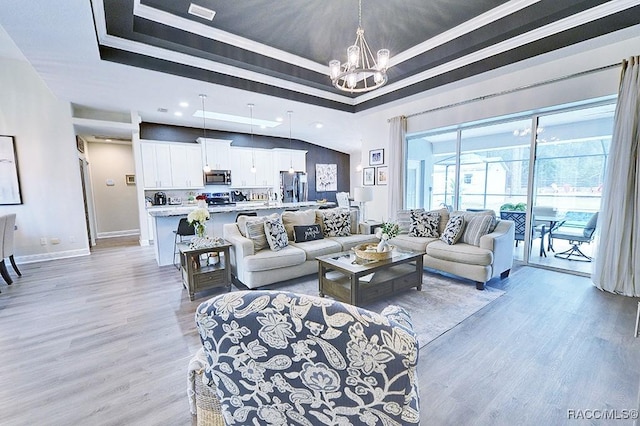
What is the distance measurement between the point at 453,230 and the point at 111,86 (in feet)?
18.6

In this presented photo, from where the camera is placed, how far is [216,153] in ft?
23.9

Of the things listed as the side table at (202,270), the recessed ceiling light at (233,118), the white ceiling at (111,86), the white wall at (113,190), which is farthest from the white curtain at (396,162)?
the white wall at (113,190)

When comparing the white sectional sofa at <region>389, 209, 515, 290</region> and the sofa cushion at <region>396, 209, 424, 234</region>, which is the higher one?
the sofa cushion at <region>396, 209, 424, 234</region>

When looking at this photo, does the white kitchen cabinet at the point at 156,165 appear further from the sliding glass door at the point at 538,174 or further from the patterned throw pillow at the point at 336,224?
the sliding glass door at the point at 538,174

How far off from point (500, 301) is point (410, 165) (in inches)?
136

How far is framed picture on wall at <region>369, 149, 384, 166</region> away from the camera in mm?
5964

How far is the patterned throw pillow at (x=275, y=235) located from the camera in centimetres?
357

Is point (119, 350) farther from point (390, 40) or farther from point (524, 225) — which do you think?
point (524, 225)

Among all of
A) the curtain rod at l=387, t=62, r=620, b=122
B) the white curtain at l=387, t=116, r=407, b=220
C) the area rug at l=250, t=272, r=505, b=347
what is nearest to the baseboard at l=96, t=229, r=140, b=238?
the area rug at l=250, t=272, r=505, b=347

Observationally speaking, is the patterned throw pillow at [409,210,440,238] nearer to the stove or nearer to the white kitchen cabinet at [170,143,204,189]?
the stove

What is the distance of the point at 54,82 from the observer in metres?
4.15

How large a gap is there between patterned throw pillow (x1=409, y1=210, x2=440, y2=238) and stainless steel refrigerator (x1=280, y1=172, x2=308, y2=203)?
16.5 feet

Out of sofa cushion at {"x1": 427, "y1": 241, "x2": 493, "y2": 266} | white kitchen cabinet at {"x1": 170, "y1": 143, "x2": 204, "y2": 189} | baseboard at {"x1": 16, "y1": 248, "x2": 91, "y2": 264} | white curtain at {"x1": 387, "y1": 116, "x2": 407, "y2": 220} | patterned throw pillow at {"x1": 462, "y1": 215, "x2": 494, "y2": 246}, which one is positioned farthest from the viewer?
white kitchen cabinet at {"x1": 170, "y1": 143, "x2": 204, "y2": 189}

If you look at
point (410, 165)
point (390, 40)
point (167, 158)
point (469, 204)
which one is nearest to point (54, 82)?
point (167, 158)
